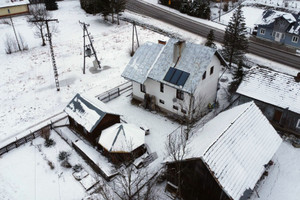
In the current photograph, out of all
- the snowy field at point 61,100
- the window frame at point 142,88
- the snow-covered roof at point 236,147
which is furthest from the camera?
the window frame at point 142,88

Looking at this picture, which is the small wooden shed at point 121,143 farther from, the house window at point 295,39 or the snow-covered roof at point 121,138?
the house window at point 295,39

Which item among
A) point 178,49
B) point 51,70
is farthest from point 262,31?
point 51,70

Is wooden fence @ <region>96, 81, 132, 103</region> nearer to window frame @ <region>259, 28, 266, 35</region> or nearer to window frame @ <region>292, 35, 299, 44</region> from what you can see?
window frame @ <region>259, 28, 266, 35</region>

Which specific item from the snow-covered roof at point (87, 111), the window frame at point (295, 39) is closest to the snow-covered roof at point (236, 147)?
the snow-covered roof at point (87, 111)

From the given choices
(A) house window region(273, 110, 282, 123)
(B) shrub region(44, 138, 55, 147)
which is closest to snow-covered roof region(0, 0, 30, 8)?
(B) shrub region(44, 138, 55, 147)

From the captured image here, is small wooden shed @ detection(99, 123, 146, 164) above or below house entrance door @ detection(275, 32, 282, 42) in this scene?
below

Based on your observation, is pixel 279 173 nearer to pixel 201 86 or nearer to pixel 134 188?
pixel 201 86

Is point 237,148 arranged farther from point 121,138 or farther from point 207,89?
point 207,89

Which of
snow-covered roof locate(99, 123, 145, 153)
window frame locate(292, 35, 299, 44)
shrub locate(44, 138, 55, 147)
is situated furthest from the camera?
window frame locate(292, 35, 299, 44)
